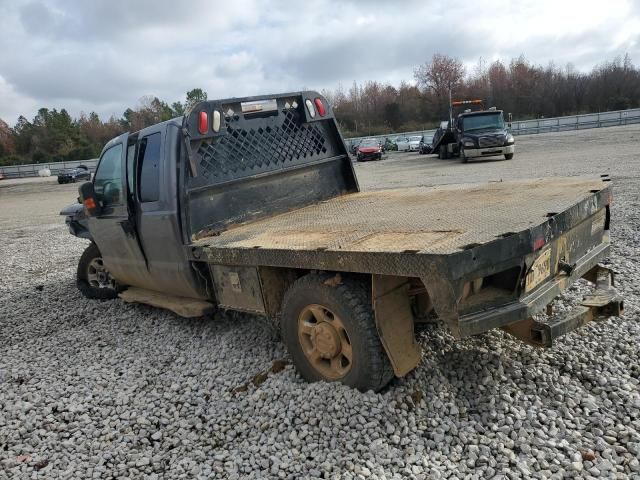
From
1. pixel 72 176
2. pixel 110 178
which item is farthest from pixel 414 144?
pixel 110 178

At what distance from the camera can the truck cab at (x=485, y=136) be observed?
2145 centimetres

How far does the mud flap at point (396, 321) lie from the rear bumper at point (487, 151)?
2017 cm

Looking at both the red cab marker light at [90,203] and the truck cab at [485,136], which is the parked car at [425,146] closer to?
the truck cab at [485,136]

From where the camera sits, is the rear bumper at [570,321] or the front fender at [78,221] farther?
the front fender at [78,221]

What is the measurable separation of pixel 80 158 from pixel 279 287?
7161 cm

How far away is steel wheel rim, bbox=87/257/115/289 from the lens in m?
6.36

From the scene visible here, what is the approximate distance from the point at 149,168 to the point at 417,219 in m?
2.45

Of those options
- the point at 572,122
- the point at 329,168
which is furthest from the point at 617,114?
the point at 329,168

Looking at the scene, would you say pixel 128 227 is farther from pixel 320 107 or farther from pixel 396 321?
pixel 396 321

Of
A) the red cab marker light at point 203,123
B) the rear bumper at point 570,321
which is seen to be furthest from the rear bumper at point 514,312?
the red cab marker light at point 203,123

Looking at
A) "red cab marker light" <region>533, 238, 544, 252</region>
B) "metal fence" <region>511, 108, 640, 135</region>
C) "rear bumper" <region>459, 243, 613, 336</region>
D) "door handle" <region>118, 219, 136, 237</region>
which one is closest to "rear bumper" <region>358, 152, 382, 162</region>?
"metal fence" <region>511, 108, 640, 135</region>

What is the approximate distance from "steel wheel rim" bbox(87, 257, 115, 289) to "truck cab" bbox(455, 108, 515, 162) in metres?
18.5

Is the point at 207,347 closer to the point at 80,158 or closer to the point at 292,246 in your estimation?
the point at 292,246

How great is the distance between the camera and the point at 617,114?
142 feet
